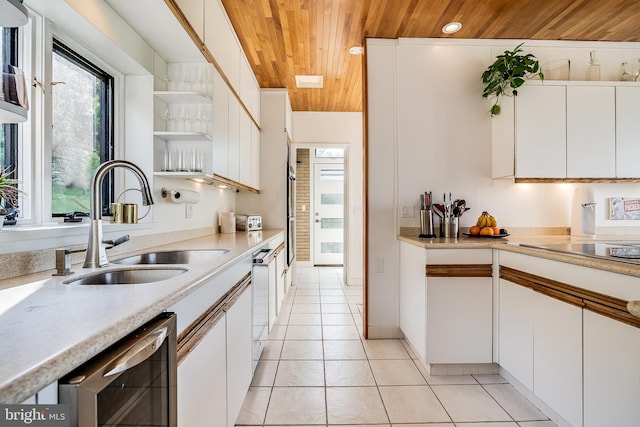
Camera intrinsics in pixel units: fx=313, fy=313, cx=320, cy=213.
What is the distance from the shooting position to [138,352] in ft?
2.07

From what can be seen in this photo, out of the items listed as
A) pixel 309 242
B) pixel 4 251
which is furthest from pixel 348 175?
pixel 4 251

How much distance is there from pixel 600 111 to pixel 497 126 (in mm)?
694

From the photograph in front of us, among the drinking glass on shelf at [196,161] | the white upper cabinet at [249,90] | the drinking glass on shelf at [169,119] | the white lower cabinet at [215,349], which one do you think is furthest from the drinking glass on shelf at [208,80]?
the white lower cabinet at [215,349]

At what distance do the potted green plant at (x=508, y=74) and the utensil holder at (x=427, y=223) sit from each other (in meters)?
0.96

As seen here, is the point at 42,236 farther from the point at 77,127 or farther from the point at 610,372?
the point at 610,372

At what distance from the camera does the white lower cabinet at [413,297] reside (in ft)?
7.06

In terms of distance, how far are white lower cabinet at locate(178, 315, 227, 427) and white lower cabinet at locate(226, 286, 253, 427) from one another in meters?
0.08

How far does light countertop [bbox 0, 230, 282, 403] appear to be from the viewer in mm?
423

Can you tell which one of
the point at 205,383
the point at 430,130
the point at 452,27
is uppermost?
the point at 452,27

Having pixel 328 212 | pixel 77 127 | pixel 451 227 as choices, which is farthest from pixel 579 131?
pixel 328 212

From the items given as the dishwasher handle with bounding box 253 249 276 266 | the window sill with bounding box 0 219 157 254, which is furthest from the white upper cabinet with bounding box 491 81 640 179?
the window sill with bounding box 0 219 157 254

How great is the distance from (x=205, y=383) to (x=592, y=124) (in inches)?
121

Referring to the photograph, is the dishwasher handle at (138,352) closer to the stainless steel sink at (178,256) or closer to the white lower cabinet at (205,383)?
the white lower cabinet at (205,383)

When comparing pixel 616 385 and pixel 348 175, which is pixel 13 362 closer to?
pixel 616 385
